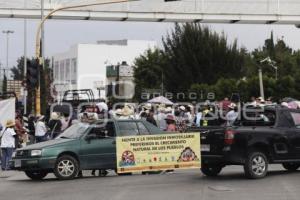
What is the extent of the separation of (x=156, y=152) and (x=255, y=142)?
2927 mm

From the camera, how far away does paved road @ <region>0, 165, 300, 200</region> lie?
1288cm

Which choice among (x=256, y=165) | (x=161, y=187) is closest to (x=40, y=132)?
(x=161, y=187)

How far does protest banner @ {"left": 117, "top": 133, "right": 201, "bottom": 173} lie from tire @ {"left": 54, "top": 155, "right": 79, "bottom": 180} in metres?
1.16

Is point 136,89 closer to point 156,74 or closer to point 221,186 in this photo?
point 156,74

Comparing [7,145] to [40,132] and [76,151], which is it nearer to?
[40,132]

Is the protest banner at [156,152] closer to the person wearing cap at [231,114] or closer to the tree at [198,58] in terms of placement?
the person wearing cap at [231,114]

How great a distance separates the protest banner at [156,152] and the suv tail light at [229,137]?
1682 mm

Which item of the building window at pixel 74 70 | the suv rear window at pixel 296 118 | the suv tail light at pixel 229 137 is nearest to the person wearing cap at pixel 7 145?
the suv tail light at pixel 229 137

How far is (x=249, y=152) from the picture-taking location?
50.4ft

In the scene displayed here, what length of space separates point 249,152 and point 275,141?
2.81ft

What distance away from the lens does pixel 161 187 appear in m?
14.4

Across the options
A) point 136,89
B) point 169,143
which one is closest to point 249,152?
point 169,143

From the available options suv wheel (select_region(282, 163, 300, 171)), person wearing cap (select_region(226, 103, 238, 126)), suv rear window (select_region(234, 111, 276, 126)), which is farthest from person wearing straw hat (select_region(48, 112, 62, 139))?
suv rear window (select_region(234, 111, 276, 126))

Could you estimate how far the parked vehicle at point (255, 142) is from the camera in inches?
602
